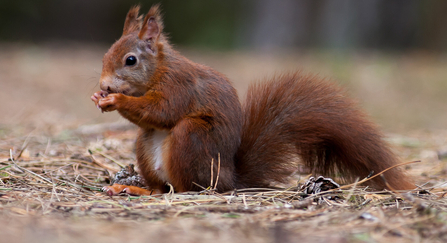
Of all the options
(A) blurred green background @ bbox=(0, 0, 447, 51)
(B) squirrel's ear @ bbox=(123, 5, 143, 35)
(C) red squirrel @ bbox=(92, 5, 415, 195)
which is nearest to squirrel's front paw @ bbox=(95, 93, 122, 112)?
(C) red squirrel @ bbox=(92, 5, 415, 195)

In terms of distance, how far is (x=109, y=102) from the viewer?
2.05 metres

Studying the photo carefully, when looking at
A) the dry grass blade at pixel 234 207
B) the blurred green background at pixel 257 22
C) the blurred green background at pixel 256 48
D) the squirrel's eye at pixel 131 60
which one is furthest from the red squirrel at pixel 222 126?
the blurred green background at pixel 257 22

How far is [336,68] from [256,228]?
16.9 feet

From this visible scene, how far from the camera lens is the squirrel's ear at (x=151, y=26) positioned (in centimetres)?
233

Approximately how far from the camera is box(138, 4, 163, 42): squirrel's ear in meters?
2.33

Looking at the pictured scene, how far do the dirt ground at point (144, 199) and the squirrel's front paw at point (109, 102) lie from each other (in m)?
0.40

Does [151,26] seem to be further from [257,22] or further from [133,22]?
[257,22]

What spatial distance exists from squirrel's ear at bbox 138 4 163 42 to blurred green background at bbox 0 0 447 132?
51.1 inches

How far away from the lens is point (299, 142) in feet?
7.29

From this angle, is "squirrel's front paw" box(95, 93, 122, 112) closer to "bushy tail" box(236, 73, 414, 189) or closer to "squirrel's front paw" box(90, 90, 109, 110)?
"squirrel's front paw" box(90, 90, 109, 110)

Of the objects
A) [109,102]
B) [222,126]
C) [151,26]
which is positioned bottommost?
[222,126]

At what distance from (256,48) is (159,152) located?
20.9ft

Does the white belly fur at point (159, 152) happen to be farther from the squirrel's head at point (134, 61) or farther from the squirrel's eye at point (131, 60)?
the squirrel's eye at point (131, 60)

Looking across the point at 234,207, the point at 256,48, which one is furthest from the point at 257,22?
the point at 234,207
